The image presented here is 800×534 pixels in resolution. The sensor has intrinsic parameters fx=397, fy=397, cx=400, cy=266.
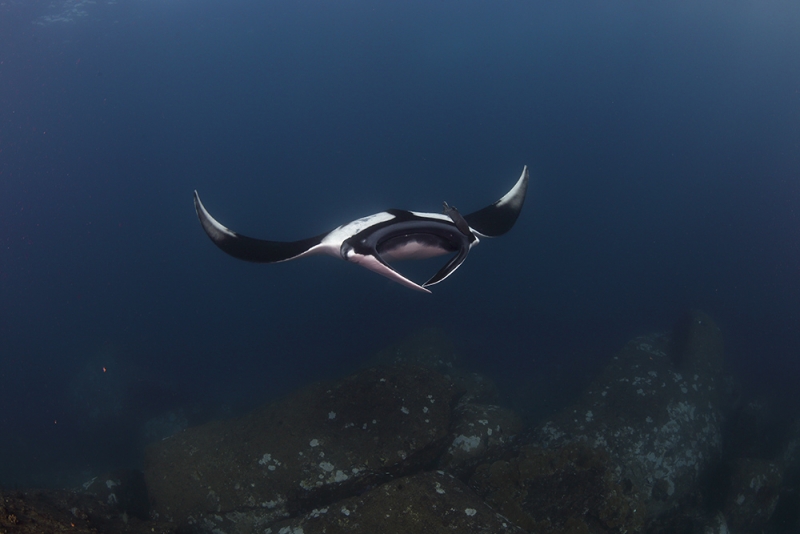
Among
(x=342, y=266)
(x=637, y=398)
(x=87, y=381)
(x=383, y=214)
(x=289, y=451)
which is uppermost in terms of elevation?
(x=383, y=214)

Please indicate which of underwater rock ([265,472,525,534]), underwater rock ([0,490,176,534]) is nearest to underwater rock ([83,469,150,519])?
underwater rock ([0,490,176,534])

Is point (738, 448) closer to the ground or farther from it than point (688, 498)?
closer to the ground

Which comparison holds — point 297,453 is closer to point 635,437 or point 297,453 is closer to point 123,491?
point 123,491

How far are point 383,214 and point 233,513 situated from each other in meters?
4.74

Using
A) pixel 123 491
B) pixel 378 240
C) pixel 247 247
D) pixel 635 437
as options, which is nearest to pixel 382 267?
pixel 378 240

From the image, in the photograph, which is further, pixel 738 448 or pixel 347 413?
pixel 738 448

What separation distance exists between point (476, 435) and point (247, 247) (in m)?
4.94

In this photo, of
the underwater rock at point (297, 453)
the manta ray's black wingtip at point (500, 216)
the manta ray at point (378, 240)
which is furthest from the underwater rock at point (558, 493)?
the manta ray at point (378, 240)

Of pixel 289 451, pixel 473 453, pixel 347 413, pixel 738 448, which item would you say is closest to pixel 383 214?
pixel 347 413

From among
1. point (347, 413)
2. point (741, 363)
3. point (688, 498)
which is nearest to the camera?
point (347, 413)

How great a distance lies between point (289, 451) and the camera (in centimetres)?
591

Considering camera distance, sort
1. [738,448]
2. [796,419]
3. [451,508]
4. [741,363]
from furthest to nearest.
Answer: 1. [741,363]
2. [796,419]
3. [738,448]
4. [451,508]

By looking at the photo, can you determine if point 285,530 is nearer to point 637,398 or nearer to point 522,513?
point 522,513

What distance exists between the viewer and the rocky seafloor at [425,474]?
4.71 metres
